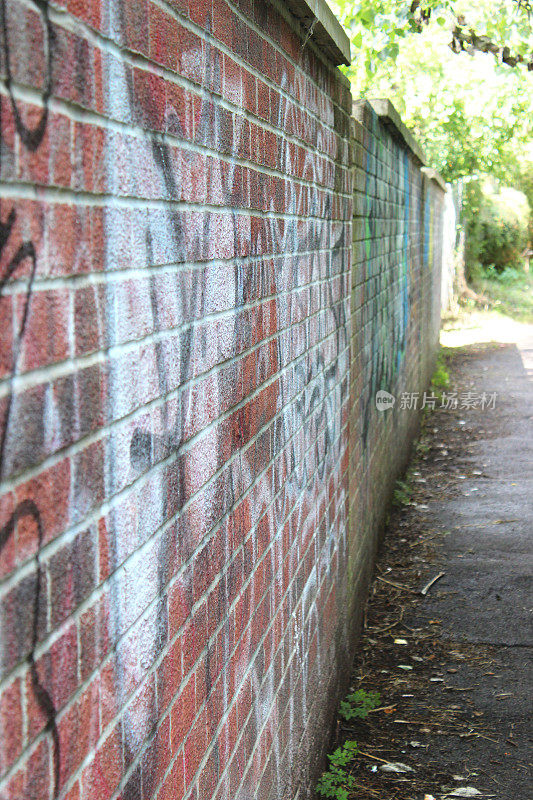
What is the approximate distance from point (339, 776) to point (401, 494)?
3585mm

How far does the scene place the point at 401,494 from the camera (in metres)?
6.54

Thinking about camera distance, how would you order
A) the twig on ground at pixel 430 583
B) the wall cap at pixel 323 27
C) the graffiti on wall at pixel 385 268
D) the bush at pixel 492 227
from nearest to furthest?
the wall cap at pixel 323 27
the graffiti on wall at pixel 385 268
the twig on ground at pixel 430 583
the bush at pixel 492 227

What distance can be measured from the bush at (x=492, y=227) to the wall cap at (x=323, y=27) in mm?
19576

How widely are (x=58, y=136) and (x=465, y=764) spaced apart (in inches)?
123

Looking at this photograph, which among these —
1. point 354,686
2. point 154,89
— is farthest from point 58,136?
point 354,686

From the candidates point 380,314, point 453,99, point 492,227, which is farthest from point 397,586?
point 492,227

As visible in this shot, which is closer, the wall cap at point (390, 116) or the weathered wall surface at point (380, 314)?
the weathered wall surface at point (380, 314)


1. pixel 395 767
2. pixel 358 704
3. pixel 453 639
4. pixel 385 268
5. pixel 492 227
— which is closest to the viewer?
pixel 395 767

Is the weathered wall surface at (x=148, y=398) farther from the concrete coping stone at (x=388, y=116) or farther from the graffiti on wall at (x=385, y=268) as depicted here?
the graffiti on wall at (x=385, y=268)

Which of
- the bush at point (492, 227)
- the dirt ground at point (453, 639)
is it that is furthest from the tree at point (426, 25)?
the bush at point (492, 227)

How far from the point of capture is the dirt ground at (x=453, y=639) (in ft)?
10.9

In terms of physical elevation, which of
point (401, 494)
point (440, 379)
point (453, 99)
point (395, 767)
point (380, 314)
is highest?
point (453, 99)

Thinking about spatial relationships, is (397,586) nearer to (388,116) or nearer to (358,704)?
(358,704)

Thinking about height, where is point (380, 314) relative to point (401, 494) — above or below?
above
